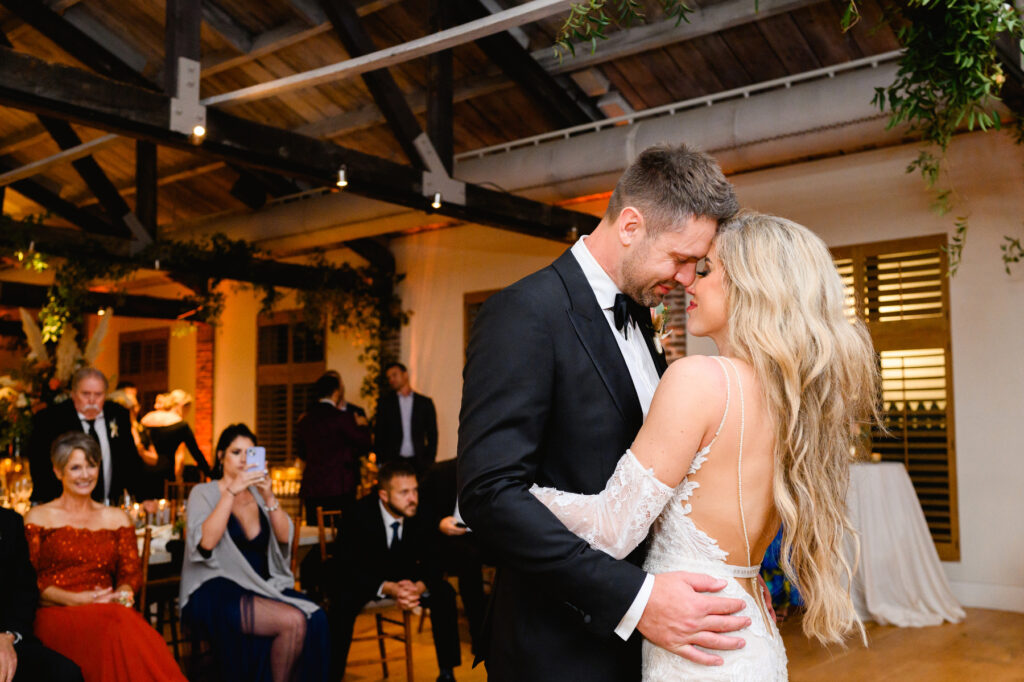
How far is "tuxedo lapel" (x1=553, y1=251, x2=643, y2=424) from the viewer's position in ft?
5.53

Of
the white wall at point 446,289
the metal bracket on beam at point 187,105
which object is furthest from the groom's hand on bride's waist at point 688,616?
the white wall at point 446,289

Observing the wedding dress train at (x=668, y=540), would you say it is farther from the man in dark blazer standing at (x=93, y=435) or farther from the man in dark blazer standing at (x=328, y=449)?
the man in dark blazer standing at (x=328, y=449)

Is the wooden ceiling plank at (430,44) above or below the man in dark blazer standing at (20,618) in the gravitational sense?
above

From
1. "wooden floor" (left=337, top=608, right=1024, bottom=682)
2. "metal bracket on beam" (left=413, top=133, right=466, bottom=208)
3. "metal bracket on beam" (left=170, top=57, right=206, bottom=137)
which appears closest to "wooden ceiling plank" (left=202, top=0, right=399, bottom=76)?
"metal bracket on beam" (left=413, top=133, right=466, bottom=208)

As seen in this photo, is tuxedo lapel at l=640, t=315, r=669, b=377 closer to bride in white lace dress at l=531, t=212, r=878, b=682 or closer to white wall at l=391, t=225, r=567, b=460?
bride in white lace dress at l=531, t=212, r=878, b=682

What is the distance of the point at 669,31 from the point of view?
691cm

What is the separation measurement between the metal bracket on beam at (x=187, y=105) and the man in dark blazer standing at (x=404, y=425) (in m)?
4.09

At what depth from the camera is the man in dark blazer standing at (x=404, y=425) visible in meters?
8.45

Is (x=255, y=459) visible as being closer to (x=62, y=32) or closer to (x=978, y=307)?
(x=978, y=307)

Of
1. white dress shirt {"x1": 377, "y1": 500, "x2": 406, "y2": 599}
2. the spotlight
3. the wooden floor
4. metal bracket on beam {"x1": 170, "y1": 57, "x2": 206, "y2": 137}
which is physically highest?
metal bracket on beam {"x1": 170, "y1": 57, "x2": 206, "y2": 137}

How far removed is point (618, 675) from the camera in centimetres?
166

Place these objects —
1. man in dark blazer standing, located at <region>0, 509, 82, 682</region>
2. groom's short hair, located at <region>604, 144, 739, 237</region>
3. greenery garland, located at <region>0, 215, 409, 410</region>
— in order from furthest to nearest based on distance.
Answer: greenery garland, located at <region>0, 215, 409, 410</region>
man in dark blazer standing, located at <region>0, 509, 82, 682</region>
groom's short hair, located at <region>604, 144, 739, 237</region>

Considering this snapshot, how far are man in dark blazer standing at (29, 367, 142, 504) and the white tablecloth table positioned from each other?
466 centimetres

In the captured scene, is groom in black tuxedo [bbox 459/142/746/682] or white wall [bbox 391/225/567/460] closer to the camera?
groom in black tuxedo [bbox 459/142/746/682]
